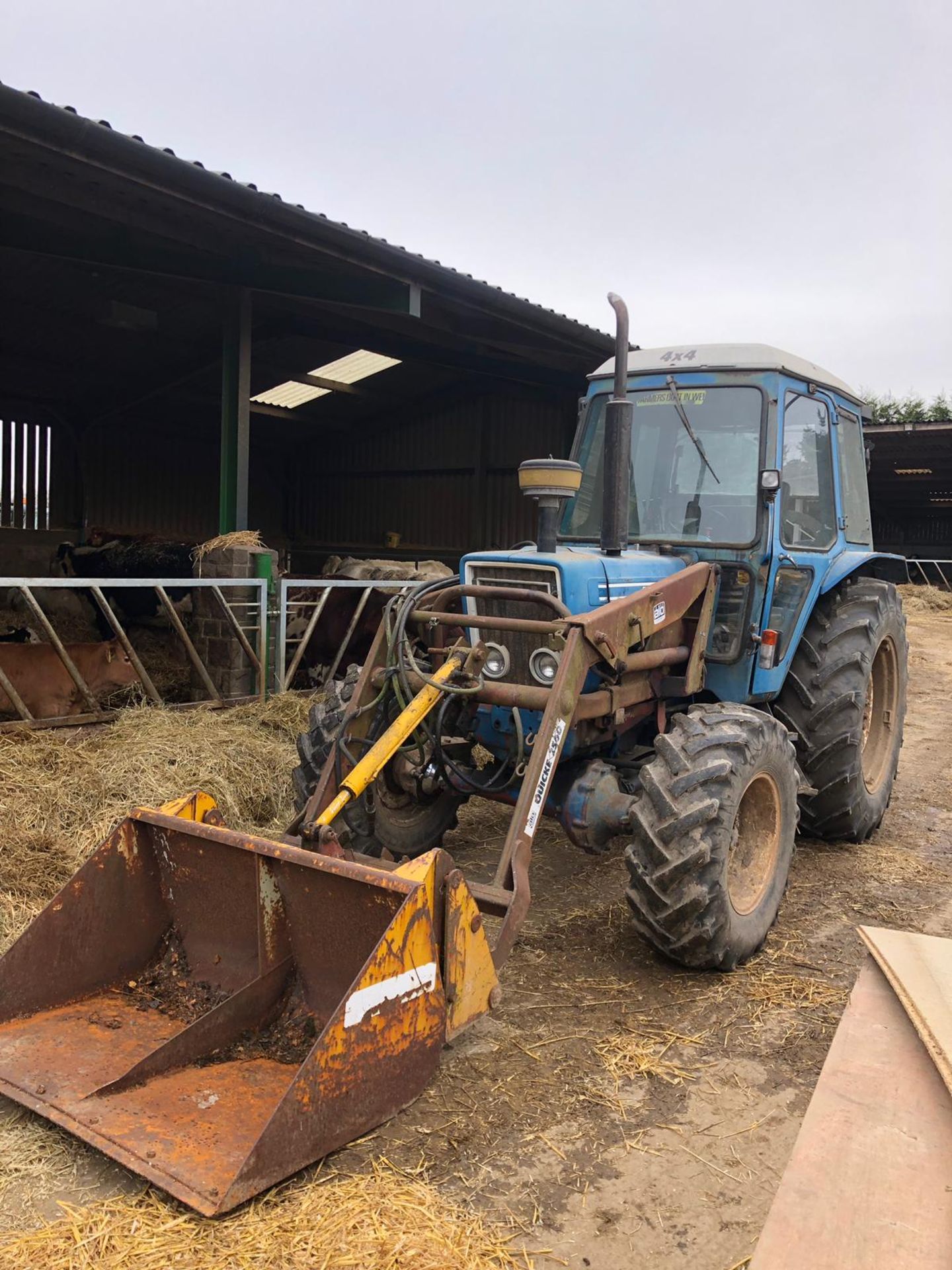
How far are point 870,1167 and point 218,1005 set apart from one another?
1.76 meters

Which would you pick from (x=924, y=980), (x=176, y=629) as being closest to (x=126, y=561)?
(x=176, y=629)

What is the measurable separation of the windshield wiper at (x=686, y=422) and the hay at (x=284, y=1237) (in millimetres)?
3296

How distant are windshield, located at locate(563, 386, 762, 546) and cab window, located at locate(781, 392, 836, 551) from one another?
0.19m

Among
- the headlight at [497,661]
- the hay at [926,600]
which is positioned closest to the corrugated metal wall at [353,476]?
the hay at [926,600]

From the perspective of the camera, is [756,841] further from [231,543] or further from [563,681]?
[231,543]

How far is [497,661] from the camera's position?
13.0ft

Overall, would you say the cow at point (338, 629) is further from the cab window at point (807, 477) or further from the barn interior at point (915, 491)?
the barn interior at point (915, 491)

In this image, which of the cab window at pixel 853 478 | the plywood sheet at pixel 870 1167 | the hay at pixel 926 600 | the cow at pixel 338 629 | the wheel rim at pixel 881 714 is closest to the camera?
the plywood sheet at pixel 870 1167

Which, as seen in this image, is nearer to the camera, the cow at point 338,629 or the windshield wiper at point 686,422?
the windshield wiper at point 686,422

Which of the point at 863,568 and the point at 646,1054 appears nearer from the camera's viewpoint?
the point at 646,1054

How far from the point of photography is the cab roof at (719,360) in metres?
4.64

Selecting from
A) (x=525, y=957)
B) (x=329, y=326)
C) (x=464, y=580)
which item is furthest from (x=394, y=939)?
(x=329, y=326)

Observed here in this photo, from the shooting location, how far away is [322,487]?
638 inches

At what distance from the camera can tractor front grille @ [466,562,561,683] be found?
12.9 feet
